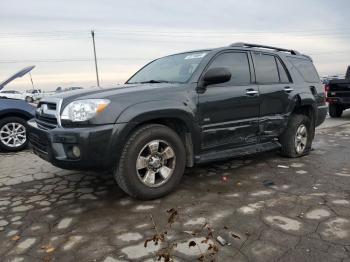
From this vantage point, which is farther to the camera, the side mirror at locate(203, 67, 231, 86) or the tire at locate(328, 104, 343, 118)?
the tire at locate(328, 104, 343, 118)

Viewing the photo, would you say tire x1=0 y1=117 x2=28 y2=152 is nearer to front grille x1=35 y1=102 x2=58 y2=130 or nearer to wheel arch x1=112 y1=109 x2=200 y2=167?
front grille x1=35 y1=102 x2=58 y2=130

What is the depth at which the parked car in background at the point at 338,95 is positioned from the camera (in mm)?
12031

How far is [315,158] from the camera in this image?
244 inches

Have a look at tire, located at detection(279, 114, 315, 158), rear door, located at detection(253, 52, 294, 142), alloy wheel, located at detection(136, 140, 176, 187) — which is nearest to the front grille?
alloy wheel, located at detection(136, 140, 176, 187)

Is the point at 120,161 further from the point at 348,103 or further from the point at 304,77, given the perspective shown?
the point at 348,103

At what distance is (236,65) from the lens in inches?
201

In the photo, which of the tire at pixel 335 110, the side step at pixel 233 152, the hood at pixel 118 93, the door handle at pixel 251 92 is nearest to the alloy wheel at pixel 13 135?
the hood at pixel 118 93

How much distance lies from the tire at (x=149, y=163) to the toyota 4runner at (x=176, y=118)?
0.04 feet

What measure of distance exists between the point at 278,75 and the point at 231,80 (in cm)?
122

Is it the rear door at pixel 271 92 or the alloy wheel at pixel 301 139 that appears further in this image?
the alloy wheel at pixel 301 139

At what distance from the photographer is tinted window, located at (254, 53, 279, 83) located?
5.37 meters

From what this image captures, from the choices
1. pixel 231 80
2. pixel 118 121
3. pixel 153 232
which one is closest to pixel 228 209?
pixel 153 232

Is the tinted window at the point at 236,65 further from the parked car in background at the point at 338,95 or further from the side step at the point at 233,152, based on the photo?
the parked car in background at the point at 338,95

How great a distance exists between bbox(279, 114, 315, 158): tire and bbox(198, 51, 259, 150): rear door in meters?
0.98
